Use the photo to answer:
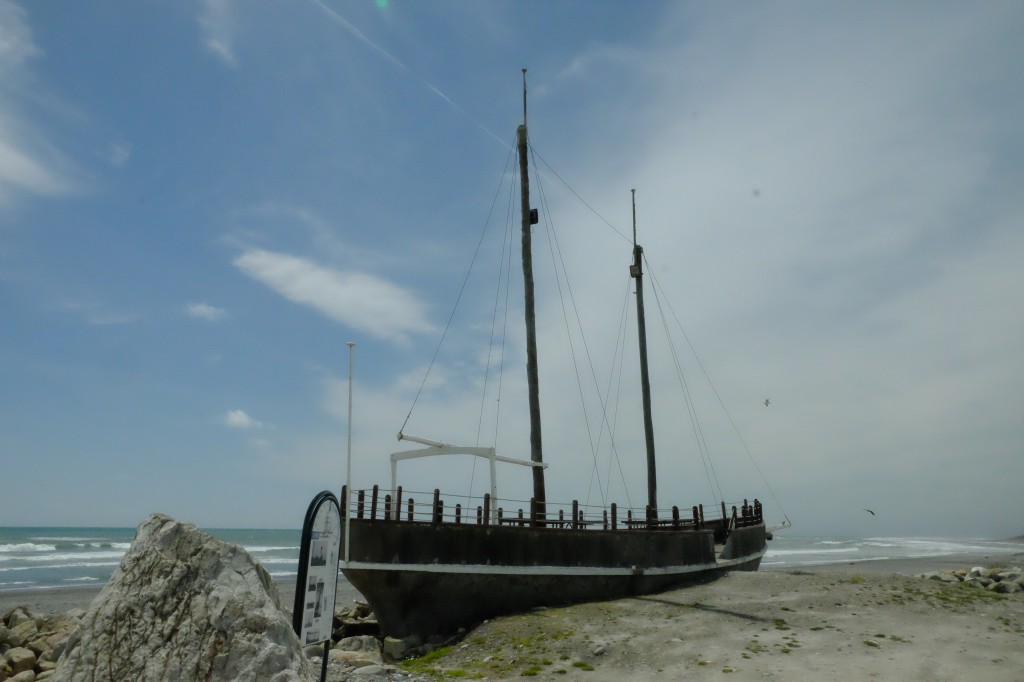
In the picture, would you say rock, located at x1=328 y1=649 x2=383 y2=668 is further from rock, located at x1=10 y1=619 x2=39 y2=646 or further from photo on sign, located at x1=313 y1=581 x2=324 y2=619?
rock, located at x1=10 y1=619 x2=39 y2=646

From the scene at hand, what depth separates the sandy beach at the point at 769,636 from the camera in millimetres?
11156

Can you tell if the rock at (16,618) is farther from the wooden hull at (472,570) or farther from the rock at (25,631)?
the wooden hull at (472,570)

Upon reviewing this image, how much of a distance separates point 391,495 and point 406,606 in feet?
8.90

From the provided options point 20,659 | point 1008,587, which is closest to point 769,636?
point 1008,587

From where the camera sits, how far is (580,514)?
17688mm

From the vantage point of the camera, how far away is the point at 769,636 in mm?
13078

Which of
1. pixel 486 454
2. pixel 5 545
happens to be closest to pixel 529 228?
pixel 486 454

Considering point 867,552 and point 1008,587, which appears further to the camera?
point 867,552

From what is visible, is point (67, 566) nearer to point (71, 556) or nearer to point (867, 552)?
point (71, 556)

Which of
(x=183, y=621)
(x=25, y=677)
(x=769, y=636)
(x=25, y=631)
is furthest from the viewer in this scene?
(x=25, y=631)

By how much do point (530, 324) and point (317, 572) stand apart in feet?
52.8

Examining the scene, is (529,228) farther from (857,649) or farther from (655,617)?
(857,649)

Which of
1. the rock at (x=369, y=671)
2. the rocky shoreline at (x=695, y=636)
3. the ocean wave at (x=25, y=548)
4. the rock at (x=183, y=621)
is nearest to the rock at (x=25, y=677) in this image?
the rocky shoreline at (x=695, y=636)

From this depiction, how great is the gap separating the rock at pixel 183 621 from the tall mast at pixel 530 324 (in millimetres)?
14444
